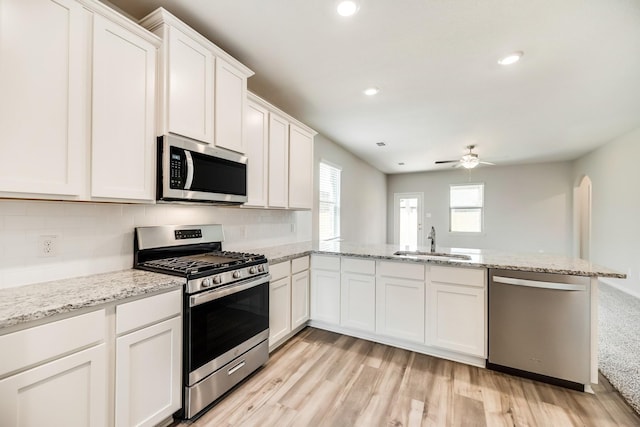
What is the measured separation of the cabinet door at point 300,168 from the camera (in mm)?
3205

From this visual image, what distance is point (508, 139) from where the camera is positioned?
4773 millimetres

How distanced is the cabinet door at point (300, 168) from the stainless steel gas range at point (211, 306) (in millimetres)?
1159

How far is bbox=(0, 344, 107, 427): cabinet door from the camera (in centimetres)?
108

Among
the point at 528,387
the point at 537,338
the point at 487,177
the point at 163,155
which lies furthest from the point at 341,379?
the point at 487,177

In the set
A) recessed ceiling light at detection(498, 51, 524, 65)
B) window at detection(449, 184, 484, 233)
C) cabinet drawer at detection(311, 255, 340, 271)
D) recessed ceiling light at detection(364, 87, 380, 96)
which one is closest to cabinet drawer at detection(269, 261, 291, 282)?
cabinet drawer at detection(311, 255, 340, 271)

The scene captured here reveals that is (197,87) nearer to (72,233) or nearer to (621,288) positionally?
(72,233)

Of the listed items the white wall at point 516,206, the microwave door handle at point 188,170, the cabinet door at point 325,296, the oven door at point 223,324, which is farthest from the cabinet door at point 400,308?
the white wall at point 516,206

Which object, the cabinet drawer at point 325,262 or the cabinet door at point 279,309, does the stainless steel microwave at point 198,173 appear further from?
the cabinet drawer at point 325,262

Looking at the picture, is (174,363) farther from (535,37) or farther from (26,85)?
(535,37)

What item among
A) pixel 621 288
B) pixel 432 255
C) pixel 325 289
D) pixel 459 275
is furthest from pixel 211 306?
pixel 621 288

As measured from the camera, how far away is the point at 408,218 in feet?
27.8

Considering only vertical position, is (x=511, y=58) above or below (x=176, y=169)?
above

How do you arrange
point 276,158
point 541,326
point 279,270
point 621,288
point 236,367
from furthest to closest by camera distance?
point 621,288 → point 276,158 → point 279,270 → point 541,326 → point 236,367

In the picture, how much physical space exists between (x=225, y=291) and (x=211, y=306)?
0.13 m
